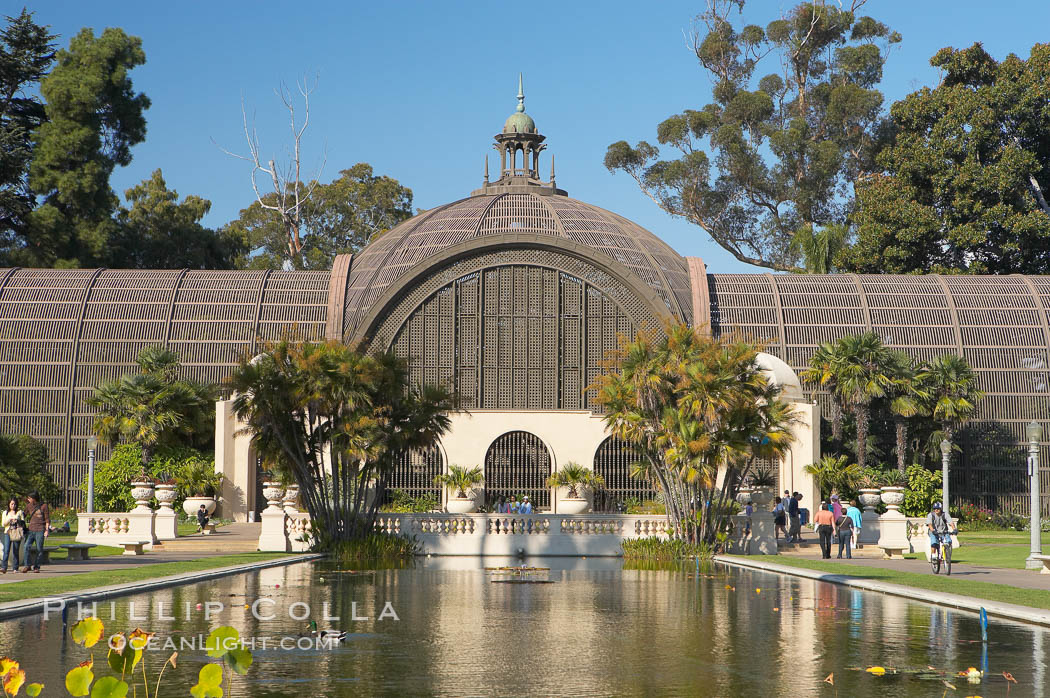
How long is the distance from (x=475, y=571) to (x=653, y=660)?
14216 millimetres

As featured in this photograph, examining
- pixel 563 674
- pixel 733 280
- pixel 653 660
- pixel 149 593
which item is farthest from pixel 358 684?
pixel 733 280

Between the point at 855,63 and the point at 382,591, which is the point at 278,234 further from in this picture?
the point at 382,591

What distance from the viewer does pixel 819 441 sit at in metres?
44.4

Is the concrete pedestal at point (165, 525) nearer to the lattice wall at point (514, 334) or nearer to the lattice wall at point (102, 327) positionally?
the lattice wall at point (102, 327)

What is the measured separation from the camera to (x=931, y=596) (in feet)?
→ 62.3

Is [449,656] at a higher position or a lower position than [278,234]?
lower

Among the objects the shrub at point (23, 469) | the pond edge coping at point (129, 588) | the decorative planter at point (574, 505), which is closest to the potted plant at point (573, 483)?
the decorative planter at point (574, 505)

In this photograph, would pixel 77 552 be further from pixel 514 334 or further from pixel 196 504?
pixel 514 334

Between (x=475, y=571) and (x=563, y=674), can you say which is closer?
(x=563, y=674)

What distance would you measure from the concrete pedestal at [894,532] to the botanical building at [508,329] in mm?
9378

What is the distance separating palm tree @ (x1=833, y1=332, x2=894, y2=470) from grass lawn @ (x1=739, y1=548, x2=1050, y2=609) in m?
15.0

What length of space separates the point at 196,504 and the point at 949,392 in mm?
26229

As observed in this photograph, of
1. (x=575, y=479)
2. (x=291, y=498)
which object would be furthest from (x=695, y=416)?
(x=291, y=498)

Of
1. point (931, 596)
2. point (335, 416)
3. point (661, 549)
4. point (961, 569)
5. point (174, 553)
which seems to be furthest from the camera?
point (174, 553)
